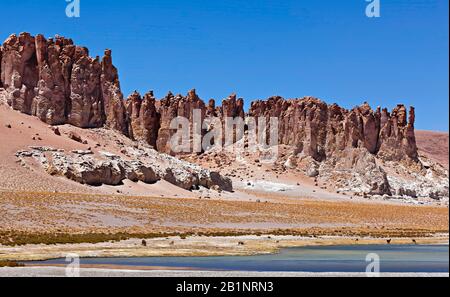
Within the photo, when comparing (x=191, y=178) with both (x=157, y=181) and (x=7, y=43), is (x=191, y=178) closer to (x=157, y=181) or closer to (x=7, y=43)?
(x=157, y=181)

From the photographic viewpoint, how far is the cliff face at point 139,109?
92562 millimetres

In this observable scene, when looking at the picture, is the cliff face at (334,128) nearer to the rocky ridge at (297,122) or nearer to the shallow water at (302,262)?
the rocky ridge at (297,122)

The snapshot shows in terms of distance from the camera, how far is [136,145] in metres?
100

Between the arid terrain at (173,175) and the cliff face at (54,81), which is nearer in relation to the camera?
the arid terrain at (173,175)

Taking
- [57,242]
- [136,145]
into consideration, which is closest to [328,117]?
[136,145]

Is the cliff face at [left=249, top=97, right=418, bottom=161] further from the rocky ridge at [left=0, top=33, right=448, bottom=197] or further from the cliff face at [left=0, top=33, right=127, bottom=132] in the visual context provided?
the cliff face at [left=0, top=33, right=127, bottom=132]

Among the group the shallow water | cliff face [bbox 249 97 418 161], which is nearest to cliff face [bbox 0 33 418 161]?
cliff face [bbox 249 97 418 161]

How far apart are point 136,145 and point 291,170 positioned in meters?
47.5

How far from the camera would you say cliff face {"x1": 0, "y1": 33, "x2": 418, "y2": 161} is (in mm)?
92562

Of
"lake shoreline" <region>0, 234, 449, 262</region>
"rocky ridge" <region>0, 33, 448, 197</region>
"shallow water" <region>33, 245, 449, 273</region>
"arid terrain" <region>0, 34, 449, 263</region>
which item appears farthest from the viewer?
"rocky ridge" <region>0, 33, 448, 197</region>

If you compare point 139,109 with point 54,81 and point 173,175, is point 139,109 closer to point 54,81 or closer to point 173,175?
point 54,81

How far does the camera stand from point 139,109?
143125 millimetres

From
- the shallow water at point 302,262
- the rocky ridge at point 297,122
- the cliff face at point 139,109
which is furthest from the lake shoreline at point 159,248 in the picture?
the rocky ridge at point 297,122

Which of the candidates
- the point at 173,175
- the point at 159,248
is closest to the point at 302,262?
the point at 159,248
